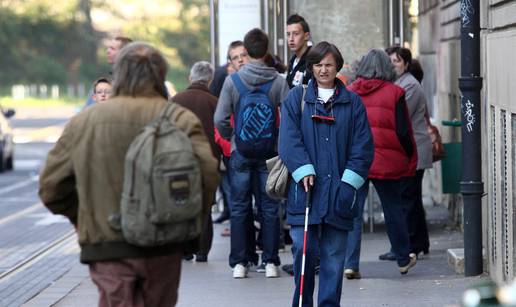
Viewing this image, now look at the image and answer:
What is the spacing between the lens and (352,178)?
312 inches

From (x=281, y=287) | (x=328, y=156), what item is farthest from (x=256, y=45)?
(x=328, y=156)

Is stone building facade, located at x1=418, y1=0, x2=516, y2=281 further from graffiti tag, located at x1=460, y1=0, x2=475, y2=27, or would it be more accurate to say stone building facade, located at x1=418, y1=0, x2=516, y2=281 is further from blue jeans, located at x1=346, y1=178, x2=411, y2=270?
blue jeans, located at x1=346, y1=178, x2=411, y2=270

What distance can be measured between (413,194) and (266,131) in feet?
6.07

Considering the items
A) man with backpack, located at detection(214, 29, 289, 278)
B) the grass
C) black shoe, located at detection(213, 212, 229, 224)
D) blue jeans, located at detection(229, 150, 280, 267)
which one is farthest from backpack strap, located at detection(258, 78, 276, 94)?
the grass

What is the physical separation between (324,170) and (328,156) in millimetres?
86

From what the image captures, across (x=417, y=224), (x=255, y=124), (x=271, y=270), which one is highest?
(x=255, y=124)

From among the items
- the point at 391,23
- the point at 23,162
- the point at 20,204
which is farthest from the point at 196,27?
Answer: the point at 391,23

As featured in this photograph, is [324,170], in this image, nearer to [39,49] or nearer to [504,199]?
[504,199]

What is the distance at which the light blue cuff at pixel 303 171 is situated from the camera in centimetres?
791

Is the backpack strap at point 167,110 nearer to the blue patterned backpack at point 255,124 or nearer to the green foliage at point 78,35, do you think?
the blue patterned backpack at point 255,124

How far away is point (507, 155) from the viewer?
898 centimetres

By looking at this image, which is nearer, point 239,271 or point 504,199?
point 504,199

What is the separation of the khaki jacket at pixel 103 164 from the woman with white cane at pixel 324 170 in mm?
2123

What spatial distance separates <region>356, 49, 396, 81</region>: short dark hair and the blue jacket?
2.01 m
